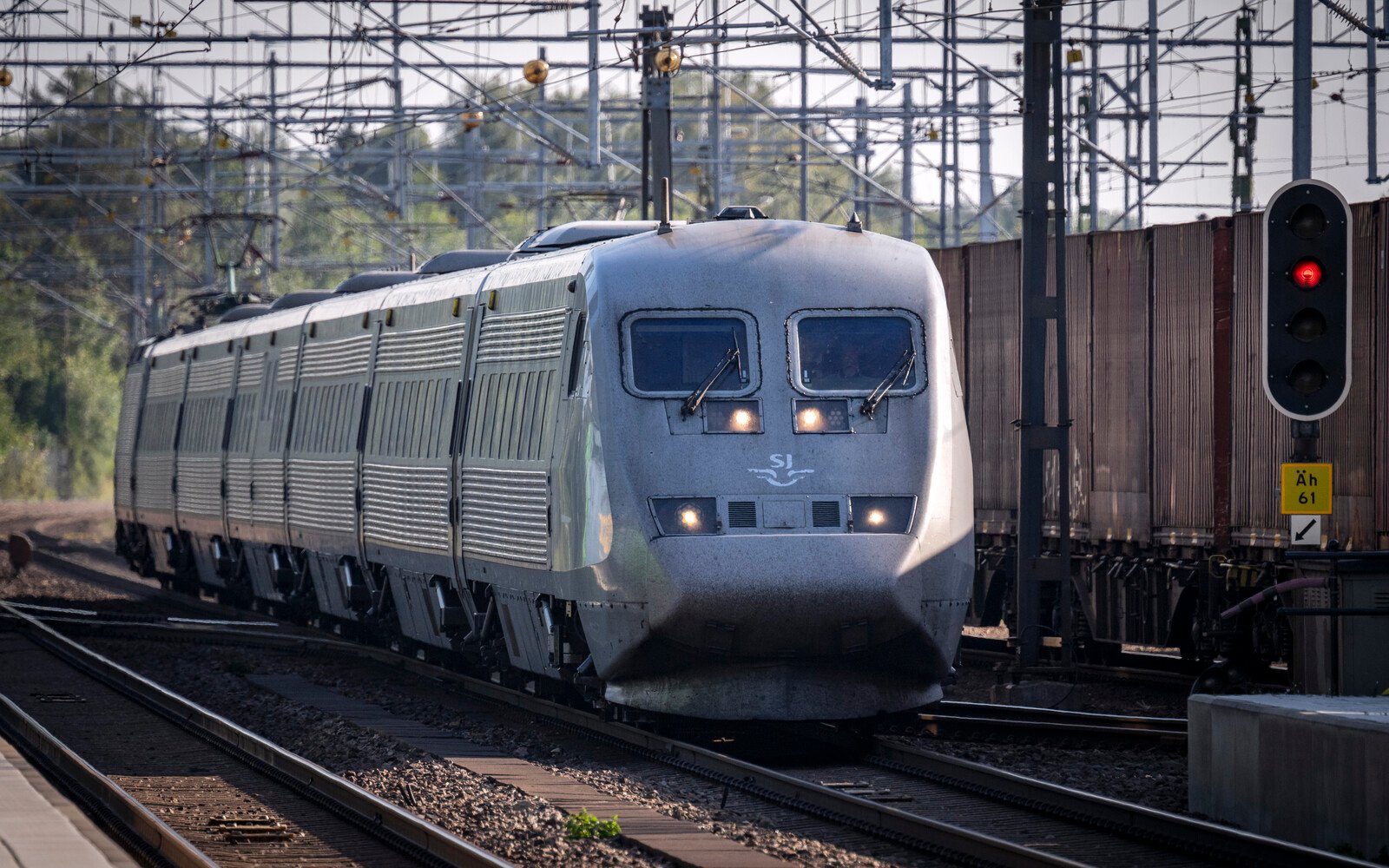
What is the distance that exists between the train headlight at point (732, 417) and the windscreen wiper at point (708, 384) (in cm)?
9

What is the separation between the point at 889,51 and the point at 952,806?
45.7 ft

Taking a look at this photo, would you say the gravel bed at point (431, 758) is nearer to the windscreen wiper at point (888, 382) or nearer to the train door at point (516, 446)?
the train door at point (516, 446)

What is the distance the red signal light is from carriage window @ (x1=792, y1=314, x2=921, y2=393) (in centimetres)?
285

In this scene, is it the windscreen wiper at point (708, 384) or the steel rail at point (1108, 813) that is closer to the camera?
the steel rail at point (1108, 813)

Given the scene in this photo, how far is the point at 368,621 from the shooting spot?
2162 cm

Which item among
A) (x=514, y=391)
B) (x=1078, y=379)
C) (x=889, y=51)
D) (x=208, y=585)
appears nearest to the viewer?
(x=514, y=391)

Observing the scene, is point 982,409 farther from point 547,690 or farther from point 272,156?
point 272,156

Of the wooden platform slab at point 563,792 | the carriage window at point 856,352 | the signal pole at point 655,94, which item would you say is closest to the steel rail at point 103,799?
the wooden platform slab at point 563,792

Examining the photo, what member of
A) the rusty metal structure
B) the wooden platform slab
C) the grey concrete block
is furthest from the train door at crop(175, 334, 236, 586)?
the grey concrete block

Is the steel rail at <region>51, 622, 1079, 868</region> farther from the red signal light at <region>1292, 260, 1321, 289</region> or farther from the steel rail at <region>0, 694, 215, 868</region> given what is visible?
the red signal light at <region>1292, 260, 1321, 289</region>

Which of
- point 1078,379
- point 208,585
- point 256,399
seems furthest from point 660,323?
point 208,585

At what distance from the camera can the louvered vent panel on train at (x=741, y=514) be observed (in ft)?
43.9

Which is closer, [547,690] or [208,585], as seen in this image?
[547,690]

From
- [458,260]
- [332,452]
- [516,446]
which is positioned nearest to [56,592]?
[332,452]
